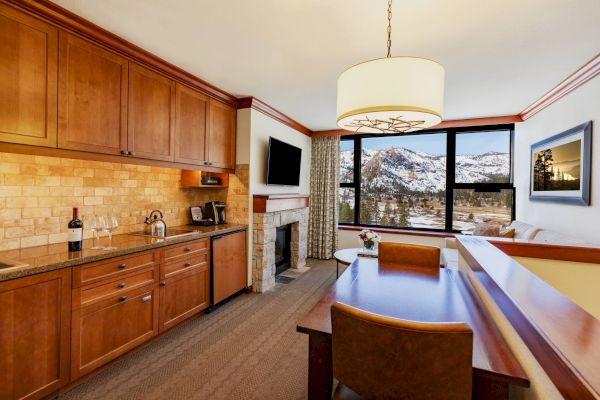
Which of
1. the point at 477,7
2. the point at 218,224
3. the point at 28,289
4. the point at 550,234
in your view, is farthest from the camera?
the point at 218,224

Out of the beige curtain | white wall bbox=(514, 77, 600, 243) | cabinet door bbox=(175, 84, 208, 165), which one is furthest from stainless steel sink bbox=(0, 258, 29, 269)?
white wall bbox=(514, 77, 600, 243)

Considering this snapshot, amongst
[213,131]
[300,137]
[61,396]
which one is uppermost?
[300,137]

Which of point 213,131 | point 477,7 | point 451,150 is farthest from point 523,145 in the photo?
point 213,131

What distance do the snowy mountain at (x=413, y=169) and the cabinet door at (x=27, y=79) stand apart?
4451mm

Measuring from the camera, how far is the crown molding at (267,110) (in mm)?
3617

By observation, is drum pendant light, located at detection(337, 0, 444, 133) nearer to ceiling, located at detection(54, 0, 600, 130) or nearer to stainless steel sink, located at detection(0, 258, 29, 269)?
ceiling, located at detection(54, 0, 600, 130)

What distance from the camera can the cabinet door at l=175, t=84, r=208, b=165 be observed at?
2.90m

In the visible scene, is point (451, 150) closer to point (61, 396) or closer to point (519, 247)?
point (519, 247)

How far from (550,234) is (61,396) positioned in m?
4.40

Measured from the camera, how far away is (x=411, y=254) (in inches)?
88.9

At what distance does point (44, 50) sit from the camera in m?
1.85

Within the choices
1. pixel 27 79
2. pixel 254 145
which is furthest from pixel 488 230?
pixel 27 79

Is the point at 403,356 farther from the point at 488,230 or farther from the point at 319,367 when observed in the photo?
the point at 488,230

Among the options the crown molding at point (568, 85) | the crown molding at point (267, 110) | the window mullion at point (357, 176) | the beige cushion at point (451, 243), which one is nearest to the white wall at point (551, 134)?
the crown molding at point (568, 85)
